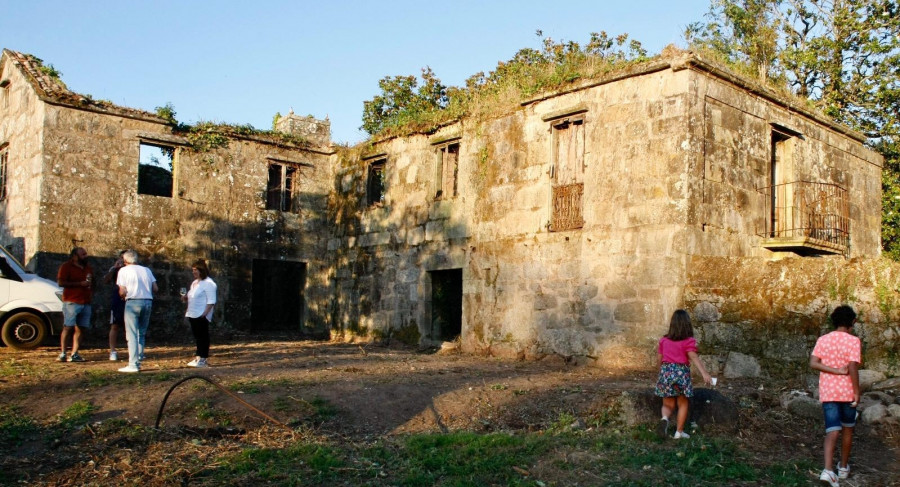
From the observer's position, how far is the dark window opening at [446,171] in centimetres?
1614

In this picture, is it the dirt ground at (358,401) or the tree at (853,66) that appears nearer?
the dirt ground at (358,401)

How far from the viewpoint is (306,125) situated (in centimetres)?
1972

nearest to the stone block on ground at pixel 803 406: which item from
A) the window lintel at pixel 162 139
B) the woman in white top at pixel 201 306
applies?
the woman in white top at pixel 201 306

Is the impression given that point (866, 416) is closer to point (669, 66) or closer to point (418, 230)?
point (669, 66)

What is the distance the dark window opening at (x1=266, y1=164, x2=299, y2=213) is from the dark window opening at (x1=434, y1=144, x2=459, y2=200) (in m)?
4.50

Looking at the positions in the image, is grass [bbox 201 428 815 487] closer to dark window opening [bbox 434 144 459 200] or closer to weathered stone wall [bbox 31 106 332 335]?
dark window opening [bbox 434 144 459 200]

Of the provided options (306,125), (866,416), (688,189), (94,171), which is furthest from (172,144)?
(866,416)

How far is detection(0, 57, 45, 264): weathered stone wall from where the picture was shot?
610 inches

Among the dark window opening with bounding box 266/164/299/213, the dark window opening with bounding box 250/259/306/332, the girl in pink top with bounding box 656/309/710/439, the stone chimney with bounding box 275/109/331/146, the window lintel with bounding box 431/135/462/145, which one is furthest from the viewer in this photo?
the dark window opening with bounding box 250/259/306/332

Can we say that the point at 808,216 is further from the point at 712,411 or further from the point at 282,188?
the point at 282,188

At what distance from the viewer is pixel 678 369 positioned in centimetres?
763

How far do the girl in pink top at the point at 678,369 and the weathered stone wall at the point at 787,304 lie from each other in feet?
12.9

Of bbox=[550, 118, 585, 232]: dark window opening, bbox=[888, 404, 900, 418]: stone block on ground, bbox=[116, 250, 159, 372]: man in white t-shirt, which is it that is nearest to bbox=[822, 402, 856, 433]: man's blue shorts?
bbox=[888, 404, 900, 418]: stone block on ground

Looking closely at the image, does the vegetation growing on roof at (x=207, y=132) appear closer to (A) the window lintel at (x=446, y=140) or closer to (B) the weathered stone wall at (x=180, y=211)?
(B) the weathered stone wall at (x=180, y=211)
